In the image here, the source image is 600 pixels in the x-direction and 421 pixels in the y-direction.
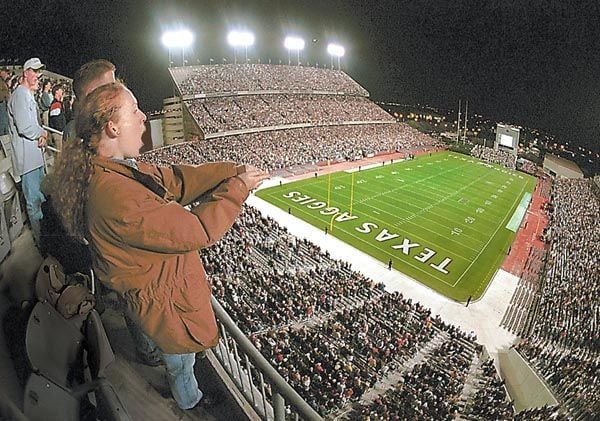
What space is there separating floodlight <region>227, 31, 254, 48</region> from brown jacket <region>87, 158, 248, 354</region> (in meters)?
34.3

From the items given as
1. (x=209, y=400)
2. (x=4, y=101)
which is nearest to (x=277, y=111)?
(x=4, y=101)

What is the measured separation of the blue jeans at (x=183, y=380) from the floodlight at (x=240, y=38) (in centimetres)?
3410

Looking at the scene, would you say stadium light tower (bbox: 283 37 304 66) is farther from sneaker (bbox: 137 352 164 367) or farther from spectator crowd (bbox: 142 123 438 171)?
sneaker (bbox: 137 352 164 367)

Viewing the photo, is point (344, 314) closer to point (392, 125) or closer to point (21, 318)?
point (21, 318)

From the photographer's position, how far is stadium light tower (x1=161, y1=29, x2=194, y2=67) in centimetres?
2625

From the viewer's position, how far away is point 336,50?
1602 inches

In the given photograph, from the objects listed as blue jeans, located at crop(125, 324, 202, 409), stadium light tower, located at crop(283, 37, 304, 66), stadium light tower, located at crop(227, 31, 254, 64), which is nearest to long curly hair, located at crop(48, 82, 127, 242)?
blue jeans, located at crop(125, 324, 202, 409)

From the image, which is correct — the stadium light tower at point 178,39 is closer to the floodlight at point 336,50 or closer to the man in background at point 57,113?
the floodlight at point 336,50

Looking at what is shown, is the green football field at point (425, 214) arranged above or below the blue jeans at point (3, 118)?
below

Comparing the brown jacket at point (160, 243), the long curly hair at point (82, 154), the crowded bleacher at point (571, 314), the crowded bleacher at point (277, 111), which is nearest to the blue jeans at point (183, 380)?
the brown jacket at point (160, 243)

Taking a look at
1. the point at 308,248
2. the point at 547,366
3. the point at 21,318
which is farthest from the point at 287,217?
the point at 21,318

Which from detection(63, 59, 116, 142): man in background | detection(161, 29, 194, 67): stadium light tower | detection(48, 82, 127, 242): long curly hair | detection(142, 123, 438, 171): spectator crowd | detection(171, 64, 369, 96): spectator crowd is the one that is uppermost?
detection(161, 29, 194, 67): stadium light tower

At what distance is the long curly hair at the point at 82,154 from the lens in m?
1.06

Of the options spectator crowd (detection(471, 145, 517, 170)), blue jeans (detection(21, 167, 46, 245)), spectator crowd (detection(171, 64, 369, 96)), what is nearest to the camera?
blue jeans (detection(21, 167, 46, 245))
